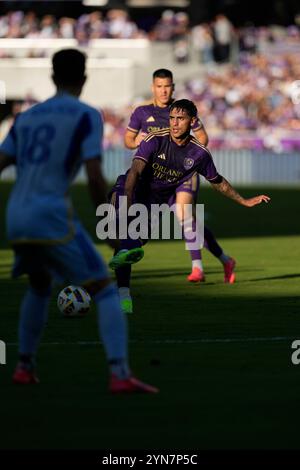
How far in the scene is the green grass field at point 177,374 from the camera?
7.32 meters

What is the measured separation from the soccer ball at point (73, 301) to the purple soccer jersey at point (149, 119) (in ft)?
10.7

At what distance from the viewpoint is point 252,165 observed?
46.7m

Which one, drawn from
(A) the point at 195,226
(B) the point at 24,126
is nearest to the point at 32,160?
(B) the point at 24,126

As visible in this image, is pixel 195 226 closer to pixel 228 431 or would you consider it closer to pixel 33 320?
pixel 33 320

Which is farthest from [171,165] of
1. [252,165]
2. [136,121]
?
[252,165]

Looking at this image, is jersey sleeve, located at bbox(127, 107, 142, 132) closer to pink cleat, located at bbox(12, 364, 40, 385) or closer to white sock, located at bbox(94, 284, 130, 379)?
pink cleat, located at bbox(12, 364, 40, 385)

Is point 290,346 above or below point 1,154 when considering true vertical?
below

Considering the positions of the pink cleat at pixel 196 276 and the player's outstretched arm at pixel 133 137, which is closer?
the player's outstretched arm at pixel 133 137

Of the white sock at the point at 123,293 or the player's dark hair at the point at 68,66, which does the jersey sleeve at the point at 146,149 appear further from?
the player's dark hair at the point at 68,66

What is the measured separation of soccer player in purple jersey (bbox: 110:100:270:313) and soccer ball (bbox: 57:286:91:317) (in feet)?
1.54

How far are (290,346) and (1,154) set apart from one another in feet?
9.93

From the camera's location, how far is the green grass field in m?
7.32

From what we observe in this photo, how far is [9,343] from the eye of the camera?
11.0 m

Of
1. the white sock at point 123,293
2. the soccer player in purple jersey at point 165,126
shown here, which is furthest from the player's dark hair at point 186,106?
the white sock at point 123,293
